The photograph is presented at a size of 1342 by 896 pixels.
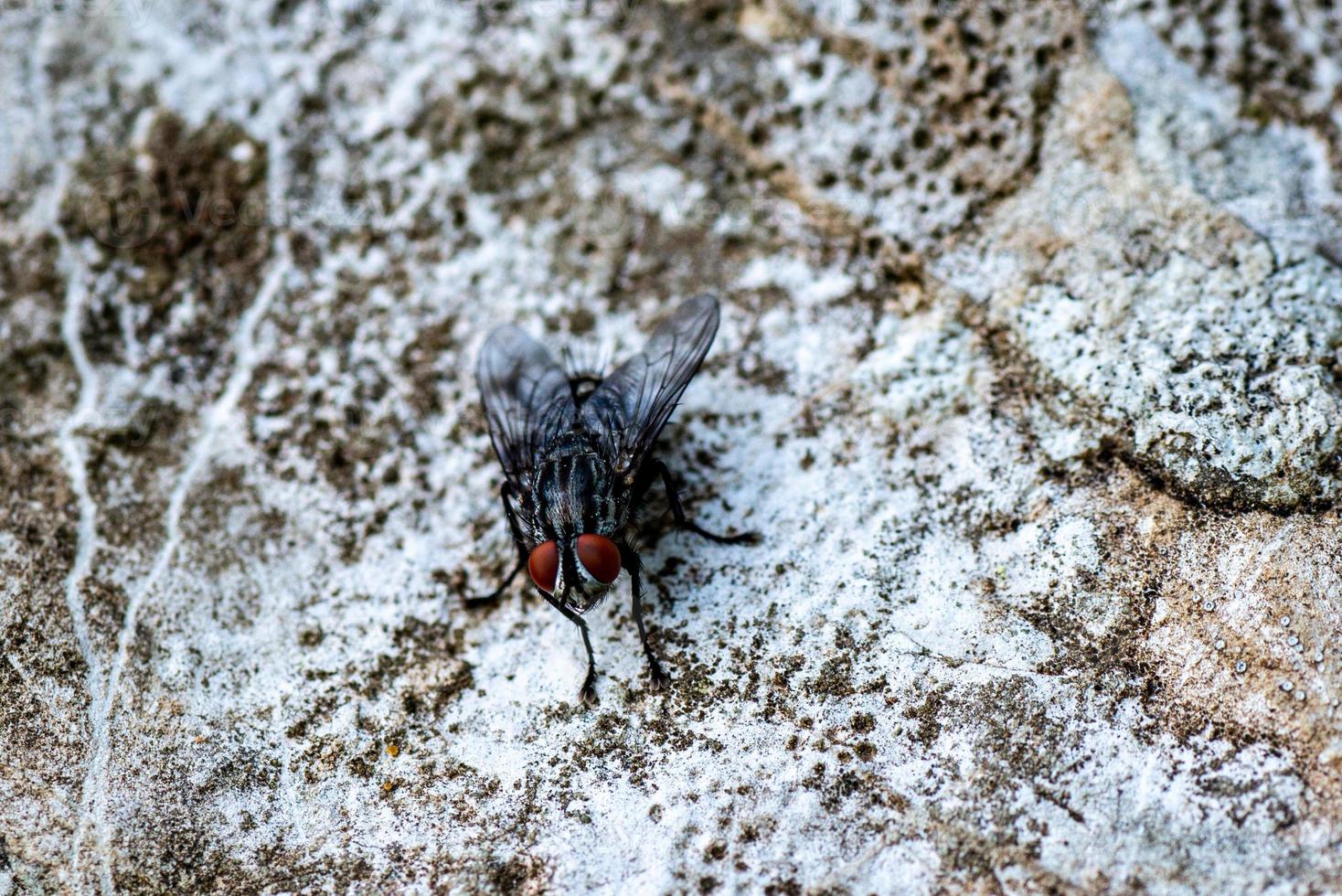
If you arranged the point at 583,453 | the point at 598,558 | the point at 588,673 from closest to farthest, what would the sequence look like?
1. the point at 598,558
2. the point at 588,673
3. the point at 583,453

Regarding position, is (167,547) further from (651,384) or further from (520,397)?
(651,384)

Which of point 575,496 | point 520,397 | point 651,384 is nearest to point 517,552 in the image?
point 575,496

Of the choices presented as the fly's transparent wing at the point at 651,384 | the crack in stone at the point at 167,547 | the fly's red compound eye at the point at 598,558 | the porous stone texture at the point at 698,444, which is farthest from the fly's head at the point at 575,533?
the crack in stone at the point at 167,547

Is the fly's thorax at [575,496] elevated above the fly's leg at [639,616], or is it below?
above

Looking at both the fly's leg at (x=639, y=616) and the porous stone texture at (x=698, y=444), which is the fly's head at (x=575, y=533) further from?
the porous stone texture at (x=698, y=444)

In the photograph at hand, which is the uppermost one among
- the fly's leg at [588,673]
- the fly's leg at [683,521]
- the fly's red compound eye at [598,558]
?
the fly's leg at [683,521]

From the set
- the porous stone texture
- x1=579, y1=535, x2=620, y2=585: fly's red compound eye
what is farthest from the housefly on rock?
the porous stone texture

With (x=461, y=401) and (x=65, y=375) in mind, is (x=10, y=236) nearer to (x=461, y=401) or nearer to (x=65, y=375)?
(x=65, y=375)

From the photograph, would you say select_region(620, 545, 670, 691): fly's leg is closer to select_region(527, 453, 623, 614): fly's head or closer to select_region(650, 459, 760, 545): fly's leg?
select_region(527, 453, 623, 614): fly's head
